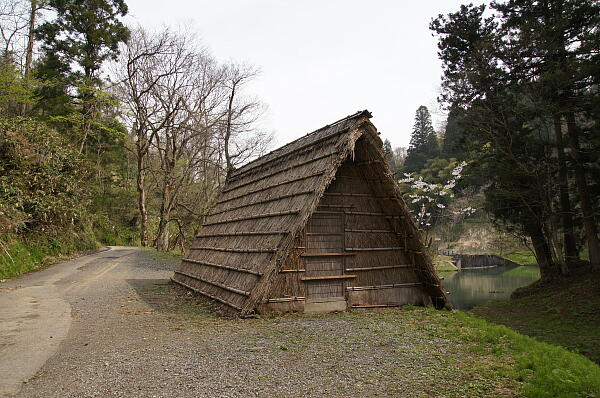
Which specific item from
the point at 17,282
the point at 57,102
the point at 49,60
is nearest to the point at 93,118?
the point at 57,102

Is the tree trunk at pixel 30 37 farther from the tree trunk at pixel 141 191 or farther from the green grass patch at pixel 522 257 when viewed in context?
the green grass patch at pixel 522 257

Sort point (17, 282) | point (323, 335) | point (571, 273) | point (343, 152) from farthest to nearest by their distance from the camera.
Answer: point (571, 273), point (17, 282), point (343, 152), point (323, 335)

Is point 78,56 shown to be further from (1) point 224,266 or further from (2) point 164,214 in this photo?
(1) point 224,266

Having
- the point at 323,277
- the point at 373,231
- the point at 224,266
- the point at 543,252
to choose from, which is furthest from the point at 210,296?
the point at 543,252

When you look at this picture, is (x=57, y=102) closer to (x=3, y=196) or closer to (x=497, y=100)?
(x=3, y=196)

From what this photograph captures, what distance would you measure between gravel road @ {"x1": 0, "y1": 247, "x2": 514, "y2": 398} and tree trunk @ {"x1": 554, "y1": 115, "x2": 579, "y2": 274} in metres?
12.7

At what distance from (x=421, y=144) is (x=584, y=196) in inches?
1472

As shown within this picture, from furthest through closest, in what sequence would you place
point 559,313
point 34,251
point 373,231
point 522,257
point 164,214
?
1. point 522,257
2. point 164,214
3. point 34,251
4. point 559,313
5. point 373,231

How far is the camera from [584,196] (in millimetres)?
16359

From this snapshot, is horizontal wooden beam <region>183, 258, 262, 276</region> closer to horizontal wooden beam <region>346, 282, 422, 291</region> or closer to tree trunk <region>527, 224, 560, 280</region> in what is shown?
horizontal wooden beam <region>346, 282, 422, 291</region>

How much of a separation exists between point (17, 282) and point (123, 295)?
3945 mm

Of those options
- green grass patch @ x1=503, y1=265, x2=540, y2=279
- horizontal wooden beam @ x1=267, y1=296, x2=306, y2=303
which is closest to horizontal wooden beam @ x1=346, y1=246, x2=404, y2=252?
horizontal wooden beam @ x1=267, y1=296, x2=306, y2=303

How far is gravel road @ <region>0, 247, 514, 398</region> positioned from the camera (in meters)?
4.26

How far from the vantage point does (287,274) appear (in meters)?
8.23
